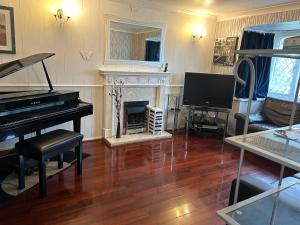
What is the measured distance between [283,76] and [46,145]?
14.4 feet

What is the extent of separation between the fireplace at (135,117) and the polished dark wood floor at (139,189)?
0.57m

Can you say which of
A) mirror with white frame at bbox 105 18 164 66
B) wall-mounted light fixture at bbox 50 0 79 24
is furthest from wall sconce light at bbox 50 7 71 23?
mirror with white frame at bbox 105 18 164 66

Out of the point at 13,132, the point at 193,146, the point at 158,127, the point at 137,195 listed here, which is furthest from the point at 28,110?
the point at 193,146

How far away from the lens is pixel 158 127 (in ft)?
14.2

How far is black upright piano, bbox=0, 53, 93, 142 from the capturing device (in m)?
2.27

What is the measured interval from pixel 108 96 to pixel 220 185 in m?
2.28

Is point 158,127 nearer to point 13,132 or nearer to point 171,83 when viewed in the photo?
point 171,83

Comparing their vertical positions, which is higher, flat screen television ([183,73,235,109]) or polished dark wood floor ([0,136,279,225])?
flat screen television ([183,73,235,109])

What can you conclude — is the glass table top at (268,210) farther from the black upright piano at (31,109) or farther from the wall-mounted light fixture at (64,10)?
the wall-mounted light fixture at (64,10)

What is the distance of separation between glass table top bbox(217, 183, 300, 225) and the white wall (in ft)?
10.3

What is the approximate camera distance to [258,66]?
440 centimetres

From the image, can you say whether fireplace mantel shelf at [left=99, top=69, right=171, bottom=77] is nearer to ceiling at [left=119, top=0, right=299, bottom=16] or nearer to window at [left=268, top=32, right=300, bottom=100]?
ceiling at [left=119, top=0, right=299, bottom=16]

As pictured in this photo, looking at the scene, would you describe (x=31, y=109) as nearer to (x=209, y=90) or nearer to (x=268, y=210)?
(x=268, y=210)

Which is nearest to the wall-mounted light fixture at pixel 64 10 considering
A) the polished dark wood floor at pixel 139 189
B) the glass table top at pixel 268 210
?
the polished dark wood floor at pixel 139 189
